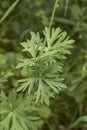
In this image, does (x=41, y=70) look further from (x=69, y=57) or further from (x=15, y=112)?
(x=69, y=57)

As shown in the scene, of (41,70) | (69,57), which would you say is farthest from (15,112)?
(69,57)

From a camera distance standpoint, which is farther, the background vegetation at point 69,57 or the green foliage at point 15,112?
the background vegetation at point 69,57

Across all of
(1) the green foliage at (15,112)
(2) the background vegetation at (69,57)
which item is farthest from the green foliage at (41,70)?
(2) the background vegetation at (69,57)

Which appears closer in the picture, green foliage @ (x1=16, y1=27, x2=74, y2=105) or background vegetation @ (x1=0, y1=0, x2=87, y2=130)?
green foliage @ (x1=16, y1=27, x2=74, y2=105)

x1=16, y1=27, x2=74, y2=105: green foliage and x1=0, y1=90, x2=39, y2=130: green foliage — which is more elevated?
x1=16, y1=27, x2=74, y2=105: green foliage

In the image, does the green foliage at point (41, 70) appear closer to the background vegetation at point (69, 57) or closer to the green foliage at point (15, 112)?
the green foliage at point (15, 112)

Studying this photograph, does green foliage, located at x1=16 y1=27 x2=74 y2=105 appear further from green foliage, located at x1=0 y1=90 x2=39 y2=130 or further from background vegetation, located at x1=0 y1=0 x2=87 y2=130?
background vegetation, located at x1=0 y1=0 x2=87 y2=130

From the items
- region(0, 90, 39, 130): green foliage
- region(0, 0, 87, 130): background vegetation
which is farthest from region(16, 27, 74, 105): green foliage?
region(0, 0, 87, 130): background vegetation

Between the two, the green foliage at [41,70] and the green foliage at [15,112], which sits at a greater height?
the green foliage at [41,70]

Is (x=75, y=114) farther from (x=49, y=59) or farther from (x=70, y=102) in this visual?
(x=49, y=59)

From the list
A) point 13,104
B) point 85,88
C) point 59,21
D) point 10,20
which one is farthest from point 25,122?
point 10,20
